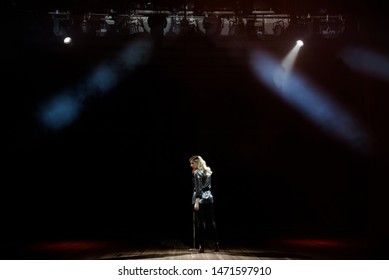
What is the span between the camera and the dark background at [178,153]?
29.0 feet

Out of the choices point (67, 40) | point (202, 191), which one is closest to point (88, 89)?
point (67, 40)

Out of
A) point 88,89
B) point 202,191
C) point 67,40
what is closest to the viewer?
point 202,191

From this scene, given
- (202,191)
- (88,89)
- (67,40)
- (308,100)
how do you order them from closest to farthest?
1. (202,191)
2. (67,40)
3. (88,89)
4. (308,100)

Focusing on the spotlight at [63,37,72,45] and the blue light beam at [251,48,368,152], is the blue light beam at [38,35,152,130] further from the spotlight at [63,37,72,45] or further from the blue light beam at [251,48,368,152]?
the blue light beam at [251,48,368,152]

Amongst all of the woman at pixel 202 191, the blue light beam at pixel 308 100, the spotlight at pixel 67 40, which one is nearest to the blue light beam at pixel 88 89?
the spotlight at pixel 67 40

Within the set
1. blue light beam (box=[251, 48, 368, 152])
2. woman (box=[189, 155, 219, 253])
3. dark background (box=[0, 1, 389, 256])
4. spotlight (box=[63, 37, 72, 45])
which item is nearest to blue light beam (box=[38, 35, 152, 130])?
dark background (box=[0, 1, 389, 256])

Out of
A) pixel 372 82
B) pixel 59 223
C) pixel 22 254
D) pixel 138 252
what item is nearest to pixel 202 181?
pixel 138 252

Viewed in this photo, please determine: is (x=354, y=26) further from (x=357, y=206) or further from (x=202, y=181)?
(x=202, y=181)

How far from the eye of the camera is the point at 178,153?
360 inches

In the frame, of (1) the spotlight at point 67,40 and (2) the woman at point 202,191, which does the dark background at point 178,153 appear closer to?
(1) the spotlight at point 67,40

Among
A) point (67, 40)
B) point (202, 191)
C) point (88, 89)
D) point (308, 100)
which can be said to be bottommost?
point (202, 191)

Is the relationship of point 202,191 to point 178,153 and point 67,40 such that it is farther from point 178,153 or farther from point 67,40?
point 67,40

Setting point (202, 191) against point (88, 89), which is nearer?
point (202, 191)

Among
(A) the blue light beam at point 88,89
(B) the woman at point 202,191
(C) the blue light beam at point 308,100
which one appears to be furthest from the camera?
(C) the blue light beam at point 308,100
